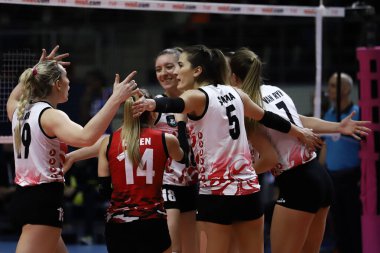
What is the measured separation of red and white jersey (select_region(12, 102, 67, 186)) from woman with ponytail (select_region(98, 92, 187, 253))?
13.3 inches

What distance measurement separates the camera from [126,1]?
24.4 ft

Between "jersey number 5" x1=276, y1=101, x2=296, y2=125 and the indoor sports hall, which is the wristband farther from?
"jersey number 5" x1=276, y1=101, x2=296, y2=125

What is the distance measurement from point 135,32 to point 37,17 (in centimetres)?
183

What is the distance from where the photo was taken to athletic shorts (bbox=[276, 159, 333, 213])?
605 cm

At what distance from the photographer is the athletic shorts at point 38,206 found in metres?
5.33

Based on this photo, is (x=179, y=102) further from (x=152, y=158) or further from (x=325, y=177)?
(x=325, y=177)

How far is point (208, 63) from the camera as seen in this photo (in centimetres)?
569

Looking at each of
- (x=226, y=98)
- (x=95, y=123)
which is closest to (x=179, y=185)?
(x=226, y=98)

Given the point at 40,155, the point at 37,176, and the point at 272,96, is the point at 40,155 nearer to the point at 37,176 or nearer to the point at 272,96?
the point at 37,176

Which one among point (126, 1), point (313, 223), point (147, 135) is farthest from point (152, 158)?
point (126, 1)

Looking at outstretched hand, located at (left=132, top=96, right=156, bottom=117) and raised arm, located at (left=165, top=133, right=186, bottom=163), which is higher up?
outstretched hand, located at (left=132, top=96, right=156, bottom=117)

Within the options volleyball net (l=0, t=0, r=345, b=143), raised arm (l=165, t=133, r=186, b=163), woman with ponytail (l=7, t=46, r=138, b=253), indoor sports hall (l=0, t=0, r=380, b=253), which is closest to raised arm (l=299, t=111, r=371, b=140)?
indoor sports hall (l=0, t=0, r=380, b=253)

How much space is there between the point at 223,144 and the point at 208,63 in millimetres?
569

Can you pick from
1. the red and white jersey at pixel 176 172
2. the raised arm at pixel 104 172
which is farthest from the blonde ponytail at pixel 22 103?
the red and white jersey at pixel 176 172
